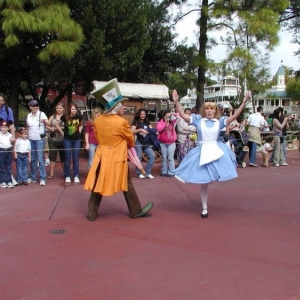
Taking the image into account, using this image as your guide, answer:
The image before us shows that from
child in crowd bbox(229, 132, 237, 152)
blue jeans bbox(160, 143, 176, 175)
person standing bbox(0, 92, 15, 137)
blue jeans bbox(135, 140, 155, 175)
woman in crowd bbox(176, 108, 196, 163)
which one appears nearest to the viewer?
person standing bbox(0, 92, 15, 137)

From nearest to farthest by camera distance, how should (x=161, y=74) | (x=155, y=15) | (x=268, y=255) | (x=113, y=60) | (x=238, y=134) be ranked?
(x=268, y=255) → (x=238, y=134) → (x=113, y=60) → (x=155, y=15) → (x=161, y=74)

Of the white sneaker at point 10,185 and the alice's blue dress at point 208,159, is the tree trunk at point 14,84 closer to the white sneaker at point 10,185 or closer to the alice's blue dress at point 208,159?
the white sneaker at point 10,185

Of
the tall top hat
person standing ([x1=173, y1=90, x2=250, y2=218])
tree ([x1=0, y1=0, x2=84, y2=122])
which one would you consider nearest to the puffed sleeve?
the tall top hat

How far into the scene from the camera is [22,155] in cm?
897

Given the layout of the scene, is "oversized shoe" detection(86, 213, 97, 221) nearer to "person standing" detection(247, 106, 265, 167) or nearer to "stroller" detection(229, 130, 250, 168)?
"stroller" detection(229, 130, 250, 168)

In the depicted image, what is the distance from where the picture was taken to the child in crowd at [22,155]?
29.4 ft

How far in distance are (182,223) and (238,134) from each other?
270 inches

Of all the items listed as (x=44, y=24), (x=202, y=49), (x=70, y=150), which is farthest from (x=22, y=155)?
(x=202, y=49)

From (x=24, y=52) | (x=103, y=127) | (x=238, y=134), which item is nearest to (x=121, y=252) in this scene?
(x=103, y=127)

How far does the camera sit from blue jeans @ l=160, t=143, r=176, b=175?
33.4ft

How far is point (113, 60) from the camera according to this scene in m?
16.5

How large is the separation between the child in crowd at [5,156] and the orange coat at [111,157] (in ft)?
10.4

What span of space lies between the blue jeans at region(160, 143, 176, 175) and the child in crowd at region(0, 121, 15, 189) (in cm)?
343

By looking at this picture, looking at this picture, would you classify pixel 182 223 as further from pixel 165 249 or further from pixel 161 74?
pixel 161 74
